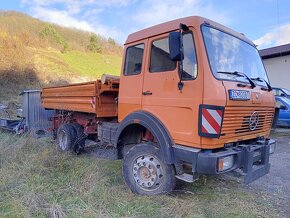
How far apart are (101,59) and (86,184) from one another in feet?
90.3

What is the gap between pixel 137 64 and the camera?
14.4 feet

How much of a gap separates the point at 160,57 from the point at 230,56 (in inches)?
37.9

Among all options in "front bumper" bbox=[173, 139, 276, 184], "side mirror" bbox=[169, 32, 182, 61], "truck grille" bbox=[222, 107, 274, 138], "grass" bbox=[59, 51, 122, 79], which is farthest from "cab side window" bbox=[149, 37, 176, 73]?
"grass" bbox=[59, 51, 122, 79]

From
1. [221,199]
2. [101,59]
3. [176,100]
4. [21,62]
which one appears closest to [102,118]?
[176,100]

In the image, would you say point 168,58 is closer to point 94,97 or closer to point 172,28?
point 172,28

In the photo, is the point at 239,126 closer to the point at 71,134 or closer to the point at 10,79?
the point at 71,134

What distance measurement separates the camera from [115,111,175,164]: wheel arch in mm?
3696

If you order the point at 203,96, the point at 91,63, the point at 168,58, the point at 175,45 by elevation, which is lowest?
the point at 203,96

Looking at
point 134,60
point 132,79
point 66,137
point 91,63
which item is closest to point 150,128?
point 132,79

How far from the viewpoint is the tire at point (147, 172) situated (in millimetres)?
3844

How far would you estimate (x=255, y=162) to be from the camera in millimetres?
3959

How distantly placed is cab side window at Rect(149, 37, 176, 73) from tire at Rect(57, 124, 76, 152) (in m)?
3.14

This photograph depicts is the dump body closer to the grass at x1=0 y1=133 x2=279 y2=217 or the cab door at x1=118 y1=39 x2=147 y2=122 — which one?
the cab door at x1=118 y1=39 x2=147 y2=122

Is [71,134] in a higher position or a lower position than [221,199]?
higher
